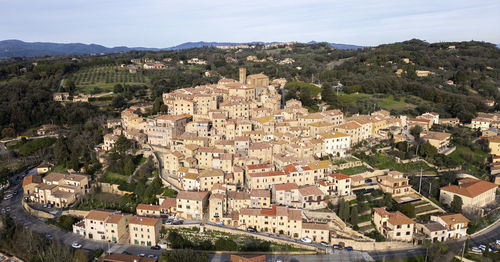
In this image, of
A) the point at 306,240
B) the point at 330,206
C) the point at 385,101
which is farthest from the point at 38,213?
the point at 385,101

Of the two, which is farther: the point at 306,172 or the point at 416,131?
the point at 416,131

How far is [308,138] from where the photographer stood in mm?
32375

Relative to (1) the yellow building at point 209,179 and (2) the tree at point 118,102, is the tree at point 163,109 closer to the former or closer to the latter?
(2) the tree at point 118,102

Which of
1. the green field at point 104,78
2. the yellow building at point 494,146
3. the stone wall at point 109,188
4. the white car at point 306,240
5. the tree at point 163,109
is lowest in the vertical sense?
the white car at point 306,240

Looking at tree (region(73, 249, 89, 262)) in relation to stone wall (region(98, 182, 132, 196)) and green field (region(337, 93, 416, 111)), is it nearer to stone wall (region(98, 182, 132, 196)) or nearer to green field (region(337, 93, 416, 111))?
stone wall (region(98, 182, 132, 196))

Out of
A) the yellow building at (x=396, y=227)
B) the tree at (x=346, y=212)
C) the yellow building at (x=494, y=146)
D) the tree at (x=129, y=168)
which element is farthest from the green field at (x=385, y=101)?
the tree at (x=129, y=168)

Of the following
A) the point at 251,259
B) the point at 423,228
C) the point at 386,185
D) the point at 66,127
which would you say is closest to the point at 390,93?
the point at 386,185

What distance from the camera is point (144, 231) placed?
24641 mm

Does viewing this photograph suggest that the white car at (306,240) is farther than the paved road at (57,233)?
No

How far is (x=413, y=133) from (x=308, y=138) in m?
13.3

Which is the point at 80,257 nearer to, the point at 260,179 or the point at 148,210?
the point at 148,210

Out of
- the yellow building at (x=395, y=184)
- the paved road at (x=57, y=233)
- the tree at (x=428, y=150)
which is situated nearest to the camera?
the paved road at (x=57, y=233)

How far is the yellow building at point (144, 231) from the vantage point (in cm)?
2444

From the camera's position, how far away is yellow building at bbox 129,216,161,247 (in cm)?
2444
